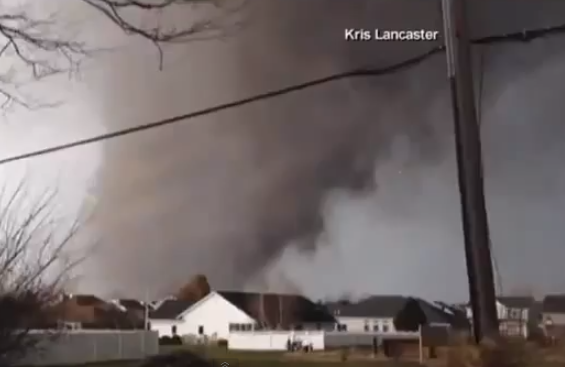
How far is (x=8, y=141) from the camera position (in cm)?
97

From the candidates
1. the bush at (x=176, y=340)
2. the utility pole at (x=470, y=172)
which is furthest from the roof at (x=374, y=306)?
the bush at (x=176, y=340)

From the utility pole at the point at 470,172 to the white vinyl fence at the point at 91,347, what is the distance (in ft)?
1.46

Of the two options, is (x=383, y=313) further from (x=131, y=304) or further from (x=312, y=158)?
(x=131, y=304)

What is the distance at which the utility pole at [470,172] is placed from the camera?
3.04ft

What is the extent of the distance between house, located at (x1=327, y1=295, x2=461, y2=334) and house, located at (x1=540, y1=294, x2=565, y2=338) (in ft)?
0.42

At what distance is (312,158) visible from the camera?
952 mm

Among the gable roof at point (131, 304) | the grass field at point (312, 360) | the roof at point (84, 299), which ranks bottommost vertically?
the grass field at point (312, 360)

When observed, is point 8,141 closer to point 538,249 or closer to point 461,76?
point 461,76

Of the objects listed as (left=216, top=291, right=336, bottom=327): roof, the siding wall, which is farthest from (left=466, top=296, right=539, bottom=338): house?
(left=216, top=291, right=336, bottom=327): roof

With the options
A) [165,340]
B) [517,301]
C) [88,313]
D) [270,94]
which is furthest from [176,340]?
[517,301]

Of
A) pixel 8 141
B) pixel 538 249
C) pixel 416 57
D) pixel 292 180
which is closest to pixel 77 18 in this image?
pixel 8 141

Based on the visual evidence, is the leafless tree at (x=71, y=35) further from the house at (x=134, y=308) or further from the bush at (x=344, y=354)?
the bush at (x=344, y=354)

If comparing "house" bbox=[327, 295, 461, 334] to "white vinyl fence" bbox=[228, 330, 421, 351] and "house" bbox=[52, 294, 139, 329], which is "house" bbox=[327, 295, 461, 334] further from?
"house" bbox=[52, 294, 139, 329]

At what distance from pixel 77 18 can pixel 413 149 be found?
52 cm
